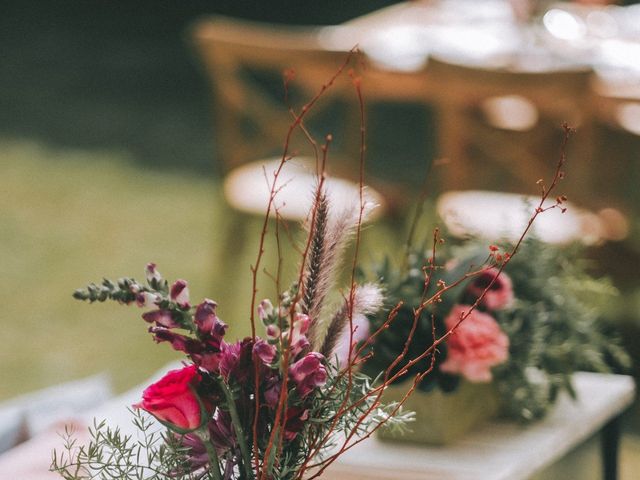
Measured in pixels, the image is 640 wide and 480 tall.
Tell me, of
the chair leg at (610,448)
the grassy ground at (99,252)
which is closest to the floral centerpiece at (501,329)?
the chair leg at (610,448)

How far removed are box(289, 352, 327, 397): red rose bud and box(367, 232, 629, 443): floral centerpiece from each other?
1.54 feet

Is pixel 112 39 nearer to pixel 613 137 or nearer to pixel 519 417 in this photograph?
pixel 613 137

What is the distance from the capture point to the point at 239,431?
3.07ft

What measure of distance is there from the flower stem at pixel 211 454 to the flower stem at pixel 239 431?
0.02 metres

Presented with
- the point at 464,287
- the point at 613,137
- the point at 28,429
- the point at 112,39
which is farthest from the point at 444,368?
the point at 112,39

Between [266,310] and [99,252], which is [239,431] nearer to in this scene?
[266,310]

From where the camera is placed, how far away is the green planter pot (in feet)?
4.97

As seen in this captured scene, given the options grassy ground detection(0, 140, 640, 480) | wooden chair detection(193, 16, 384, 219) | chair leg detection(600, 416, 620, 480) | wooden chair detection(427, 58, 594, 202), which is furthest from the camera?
grassy ground detection(0, 140, 640, 480)

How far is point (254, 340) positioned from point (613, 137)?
3379 mm

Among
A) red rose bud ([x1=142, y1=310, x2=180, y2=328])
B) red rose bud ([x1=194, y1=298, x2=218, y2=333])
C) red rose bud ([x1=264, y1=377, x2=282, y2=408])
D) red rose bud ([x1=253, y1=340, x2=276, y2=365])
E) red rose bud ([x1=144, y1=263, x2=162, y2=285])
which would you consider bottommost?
red rose bud ([x1=264, y1=377, x2=282, y2=408])

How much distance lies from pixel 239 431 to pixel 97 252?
10.6 feet

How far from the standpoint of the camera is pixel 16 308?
3.60 metres

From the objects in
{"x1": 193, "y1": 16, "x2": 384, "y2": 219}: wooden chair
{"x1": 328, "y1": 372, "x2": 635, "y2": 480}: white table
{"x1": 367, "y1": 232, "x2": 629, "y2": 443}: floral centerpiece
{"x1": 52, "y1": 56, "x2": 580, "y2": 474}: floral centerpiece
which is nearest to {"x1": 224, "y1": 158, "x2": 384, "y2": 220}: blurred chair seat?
{"x1": 193, "y1": 16, "x2": 384, "y2": 219}: wooden chair

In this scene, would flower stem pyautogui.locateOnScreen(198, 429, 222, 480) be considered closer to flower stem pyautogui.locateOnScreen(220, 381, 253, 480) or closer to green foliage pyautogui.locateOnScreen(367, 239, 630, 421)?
flower stem pyautogui.locateOnScreen(220, 381, 253, 480)
